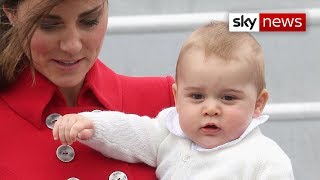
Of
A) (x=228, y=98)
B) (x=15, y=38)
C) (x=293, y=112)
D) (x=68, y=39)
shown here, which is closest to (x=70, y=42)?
(x=68, y=39)

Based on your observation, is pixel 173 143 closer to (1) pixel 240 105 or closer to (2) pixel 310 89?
→ (1) pixel 240 105

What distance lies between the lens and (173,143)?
170 cm

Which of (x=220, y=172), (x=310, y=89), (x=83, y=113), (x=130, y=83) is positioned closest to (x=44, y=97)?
(x=83, y=113)

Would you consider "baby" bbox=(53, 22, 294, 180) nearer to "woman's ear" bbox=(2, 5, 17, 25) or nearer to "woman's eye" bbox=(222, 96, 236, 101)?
"woman's eye" bbox=(222, 96, 236, 101)

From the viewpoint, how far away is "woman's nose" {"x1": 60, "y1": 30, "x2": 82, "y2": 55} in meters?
1.59

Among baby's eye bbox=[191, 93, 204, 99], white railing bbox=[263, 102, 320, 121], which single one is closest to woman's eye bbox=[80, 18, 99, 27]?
baby's eye bbox=[191, 93, 204, 99]

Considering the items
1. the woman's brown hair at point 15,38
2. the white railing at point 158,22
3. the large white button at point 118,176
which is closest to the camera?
the woman's brown hair at point 15,38

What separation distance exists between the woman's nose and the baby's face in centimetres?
23

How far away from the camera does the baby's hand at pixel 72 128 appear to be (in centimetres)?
155

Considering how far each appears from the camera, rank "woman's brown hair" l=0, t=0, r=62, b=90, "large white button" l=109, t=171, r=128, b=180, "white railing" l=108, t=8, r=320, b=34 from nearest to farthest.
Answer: "woman's brown hair" l=0, t=0, r=62, b=90
"large white button" l=109, t=171, r=128, b=180
"white railing" l=108, t=8, r=320, b=34

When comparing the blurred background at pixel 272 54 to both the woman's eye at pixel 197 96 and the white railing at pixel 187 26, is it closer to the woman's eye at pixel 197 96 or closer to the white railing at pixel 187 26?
the white railing at pixel 187 26

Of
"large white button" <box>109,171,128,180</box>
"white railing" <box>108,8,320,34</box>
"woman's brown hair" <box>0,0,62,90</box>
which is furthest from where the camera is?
"white railing" <box>108,8,320,34</box>

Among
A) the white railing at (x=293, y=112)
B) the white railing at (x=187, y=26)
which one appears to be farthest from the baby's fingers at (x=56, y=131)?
the white railing at (x=293, y=112)

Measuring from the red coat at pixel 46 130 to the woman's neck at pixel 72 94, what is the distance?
1cm
